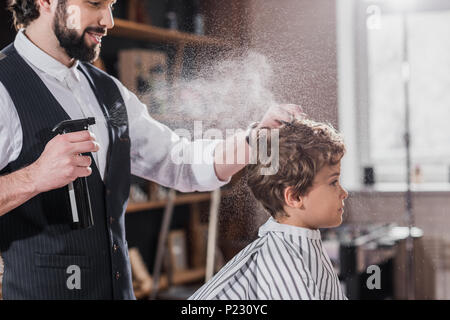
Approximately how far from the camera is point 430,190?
1686mm

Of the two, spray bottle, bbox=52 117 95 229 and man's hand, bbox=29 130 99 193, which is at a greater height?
man's hand, bbox=29 130 99 193

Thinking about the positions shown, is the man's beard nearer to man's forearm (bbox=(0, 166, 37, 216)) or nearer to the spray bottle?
the spray bottle

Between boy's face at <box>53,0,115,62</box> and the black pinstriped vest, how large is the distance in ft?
0.38

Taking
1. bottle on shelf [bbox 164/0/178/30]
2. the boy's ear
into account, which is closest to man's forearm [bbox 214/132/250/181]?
the boy's ear

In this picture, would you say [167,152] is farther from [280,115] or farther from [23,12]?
[23,12]

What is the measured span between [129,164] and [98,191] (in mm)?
130

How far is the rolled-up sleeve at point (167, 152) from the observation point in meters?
1.32

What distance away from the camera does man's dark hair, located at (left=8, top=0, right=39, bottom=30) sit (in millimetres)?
1297

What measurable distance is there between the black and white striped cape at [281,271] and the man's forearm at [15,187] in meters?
0.48

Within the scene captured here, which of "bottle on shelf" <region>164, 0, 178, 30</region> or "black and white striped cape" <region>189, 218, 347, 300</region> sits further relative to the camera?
"bottle on shelf" <region>164, 0, 178, 30</region>

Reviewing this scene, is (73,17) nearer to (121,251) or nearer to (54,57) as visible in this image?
(54,57)

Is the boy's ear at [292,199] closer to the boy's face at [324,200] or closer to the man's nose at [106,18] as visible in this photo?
the boy's face at [324,200]

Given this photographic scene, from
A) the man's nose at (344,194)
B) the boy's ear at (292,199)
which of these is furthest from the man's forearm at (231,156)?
the man's nose at (344,194)
